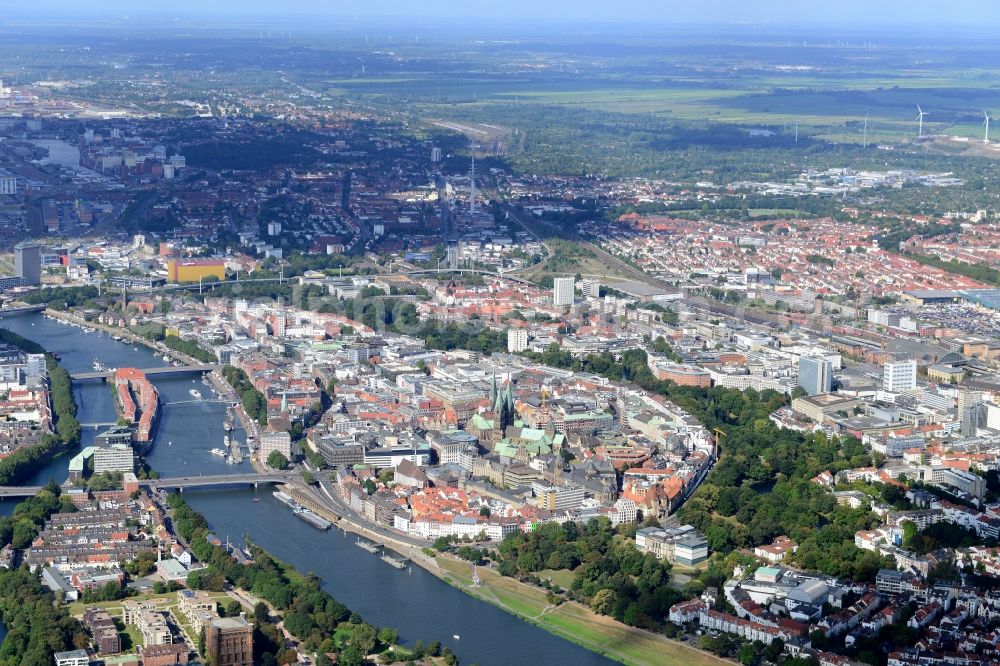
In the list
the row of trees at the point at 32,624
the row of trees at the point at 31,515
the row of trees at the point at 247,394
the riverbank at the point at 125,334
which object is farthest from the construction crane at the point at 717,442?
the row of trees at the point at 32,624

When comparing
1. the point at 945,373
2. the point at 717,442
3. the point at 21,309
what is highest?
the point at 945,373

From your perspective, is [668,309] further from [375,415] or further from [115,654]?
[115,654]

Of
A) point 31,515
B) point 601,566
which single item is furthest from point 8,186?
point 601,566

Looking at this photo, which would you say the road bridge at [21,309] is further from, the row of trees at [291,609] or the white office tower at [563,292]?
the row of trees at [291,609]

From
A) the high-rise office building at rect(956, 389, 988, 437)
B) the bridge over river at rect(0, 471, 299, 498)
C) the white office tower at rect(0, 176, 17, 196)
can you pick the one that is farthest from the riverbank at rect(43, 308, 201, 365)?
the white office tower at rect(0, 176, 17, 196)

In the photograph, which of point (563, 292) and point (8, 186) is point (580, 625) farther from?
point (8, 186)

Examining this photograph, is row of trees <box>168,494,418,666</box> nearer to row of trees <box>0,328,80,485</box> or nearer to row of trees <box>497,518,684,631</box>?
row of trees <box>497,518,684,631</box>

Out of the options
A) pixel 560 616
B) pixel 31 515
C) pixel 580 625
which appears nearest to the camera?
pixel 580 625
